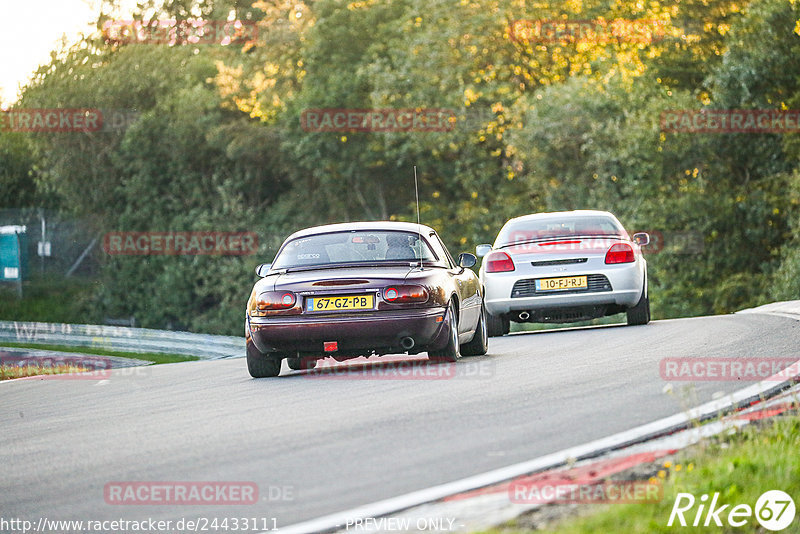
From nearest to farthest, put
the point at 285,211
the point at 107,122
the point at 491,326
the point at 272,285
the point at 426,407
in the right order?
the point at 426,407
the point at 272,285
the point at 491,326
the point at 285,211
the point at 107,122

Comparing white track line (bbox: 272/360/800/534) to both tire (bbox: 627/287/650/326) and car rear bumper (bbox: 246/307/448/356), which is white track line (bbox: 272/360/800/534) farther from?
tire (bbox: 627/287/650/326)

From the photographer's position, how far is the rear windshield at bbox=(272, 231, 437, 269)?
12.5m

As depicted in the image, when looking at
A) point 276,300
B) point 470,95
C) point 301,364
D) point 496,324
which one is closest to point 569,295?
point 496,324

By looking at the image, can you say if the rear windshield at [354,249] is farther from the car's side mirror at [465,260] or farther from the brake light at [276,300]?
the car's side mirror at [465,260]

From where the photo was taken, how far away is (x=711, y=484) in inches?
212

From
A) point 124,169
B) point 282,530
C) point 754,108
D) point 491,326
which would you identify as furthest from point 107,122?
point 282,530

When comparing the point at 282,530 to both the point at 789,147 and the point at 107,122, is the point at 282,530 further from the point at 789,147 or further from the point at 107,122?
the point at 107,122

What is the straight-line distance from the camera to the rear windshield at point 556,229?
17500 millimetres

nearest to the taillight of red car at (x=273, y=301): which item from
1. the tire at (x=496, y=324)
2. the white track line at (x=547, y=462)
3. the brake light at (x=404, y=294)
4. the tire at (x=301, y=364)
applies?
the brake light at (x=404, y=294)

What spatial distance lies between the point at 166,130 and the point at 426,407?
146 ft

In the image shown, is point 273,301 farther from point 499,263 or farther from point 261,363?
point 499,263

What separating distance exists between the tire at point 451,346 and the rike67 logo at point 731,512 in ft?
22.6

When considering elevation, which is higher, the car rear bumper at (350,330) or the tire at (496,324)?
the car rear bumper at (350,330)

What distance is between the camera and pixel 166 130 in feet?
171
